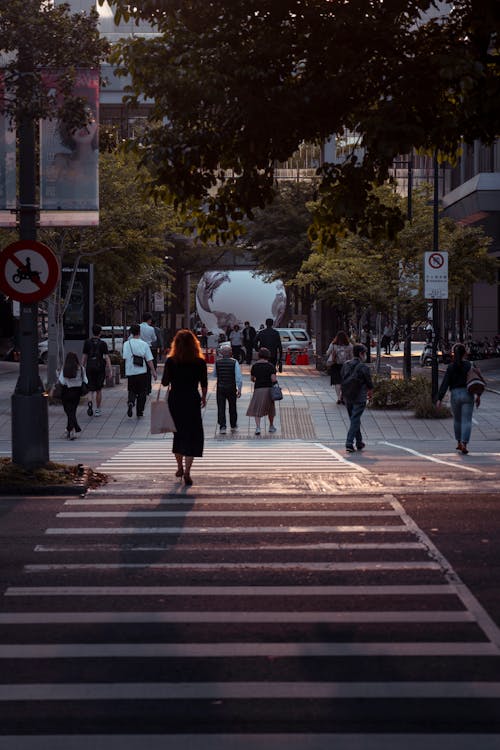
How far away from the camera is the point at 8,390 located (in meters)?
35.9

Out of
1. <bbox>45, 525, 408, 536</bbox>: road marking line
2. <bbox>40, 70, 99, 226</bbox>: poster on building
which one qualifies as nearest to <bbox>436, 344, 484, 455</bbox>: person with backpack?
<bbox>40, 70, 99, 226</bbox>: poster on building

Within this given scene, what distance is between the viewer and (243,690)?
242 inches

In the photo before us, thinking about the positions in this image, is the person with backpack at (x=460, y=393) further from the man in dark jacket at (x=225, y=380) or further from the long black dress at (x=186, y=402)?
the long black dress at (x=186, y=402)

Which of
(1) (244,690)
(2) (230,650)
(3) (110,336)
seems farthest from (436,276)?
(3) (110,336)

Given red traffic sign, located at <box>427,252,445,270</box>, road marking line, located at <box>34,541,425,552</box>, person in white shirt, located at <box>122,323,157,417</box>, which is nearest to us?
road marking line, located at <box>34,541,425,552</box>

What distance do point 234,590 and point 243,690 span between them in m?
2.25

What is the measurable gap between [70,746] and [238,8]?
8.82 m

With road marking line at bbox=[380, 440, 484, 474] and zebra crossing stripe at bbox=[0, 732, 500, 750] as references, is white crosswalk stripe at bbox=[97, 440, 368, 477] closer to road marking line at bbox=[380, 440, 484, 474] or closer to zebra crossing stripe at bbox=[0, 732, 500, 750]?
road marking line at bbox=[380, 440, 484, 474]

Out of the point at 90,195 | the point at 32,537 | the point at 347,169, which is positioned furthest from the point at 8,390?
the point at 32,537

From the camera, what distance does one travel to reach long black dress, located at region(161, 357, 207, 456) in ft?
46.8

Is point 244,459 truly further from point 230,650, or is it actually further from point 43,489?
point 230,650

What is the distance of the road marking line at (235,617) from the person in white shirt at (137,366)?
1793 centimetres

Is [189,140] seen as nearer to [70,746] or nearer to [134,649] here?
[134,649]

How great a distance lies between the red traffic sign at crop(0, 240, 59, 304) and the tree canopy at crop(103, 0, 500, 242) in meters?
1.58
